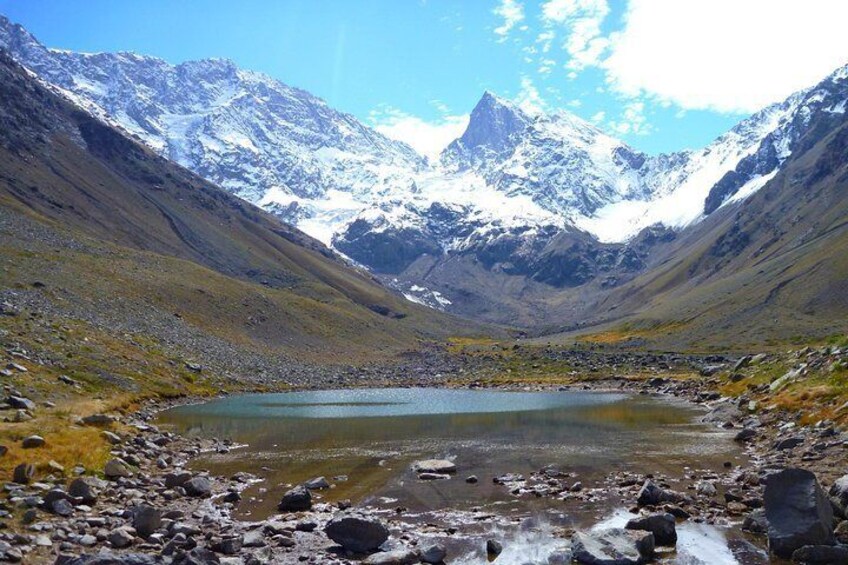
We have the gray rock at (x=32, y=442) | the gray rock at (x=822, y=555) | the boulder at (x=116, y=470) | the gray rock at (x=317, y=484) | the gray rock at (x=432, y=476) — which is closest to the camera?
the gray rock at (x=822, y=555)

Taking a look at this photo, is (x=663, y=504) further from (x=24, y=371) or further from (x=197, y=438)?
(x=24, y=371)

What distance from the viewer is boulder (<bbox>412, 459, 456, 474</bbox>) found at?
41.7 meters

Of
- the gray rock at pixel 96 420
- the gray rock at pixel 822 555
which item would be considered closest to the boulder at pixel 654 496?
the gray rock at pixel 822 555

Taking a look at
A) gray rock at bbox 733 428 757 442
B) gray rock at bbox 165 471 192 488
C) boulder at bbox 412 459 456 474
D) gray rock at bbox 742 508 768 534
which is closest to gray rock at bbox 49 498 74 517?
gray rock at bbox 165 471 192 488

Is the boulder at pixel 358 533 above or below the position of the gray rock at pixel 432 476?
below

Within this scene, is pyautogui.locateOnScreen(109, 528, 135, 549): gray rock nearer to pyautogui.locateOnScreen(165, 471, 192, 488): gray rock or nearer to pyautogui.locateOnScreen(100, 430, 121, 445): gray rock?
pyautogui.locateOnScreen(165, 471, 192, 488): gray rock

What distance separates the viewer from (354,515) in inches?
1156

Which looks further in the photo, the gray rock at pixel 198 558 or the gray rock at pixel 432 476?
the gray rock at pixel 432 476

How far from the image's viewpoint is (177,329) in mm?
121125

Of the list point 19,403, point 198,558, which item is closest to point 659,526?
point 198,558

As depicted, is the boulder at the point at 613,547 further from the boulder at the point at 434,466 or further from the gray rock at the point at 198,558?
the boulder at the point at 434,466

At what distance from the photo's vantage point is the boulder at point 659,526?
1034 inches

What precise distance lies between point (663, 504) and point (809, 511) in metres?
7.72

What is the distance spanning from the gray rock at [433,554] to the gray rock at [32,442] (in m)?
22.1
